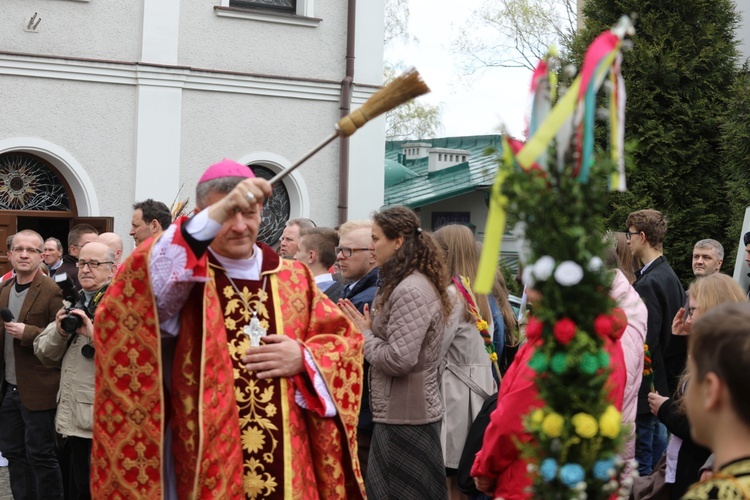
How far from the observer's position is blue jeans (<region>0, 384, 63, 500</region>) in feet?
23.6

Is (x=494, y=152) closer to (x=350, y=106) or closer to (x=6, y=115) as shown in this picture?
(x=6, y=115)

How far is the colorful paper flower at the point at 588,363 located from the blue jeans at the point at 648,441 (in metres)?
5.32

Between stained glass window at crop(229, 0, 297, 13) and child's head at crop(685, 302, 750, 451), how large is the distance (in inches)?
495

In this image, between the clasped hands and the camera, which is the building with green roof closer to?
the clasped hands

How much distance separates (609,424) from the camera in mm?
2596

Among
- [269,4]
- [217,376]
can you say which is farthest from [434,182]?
[217,376]

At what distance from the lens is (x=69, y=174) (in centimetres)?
1333

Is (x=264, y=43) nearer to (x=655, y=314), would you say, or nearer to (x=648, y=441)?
(x=655, y=314)

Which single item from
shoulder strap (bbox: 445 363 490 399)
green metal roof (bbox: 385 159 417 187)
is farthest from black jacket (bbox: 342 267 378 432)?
green metal roof (bbox: 385 159 417 187)

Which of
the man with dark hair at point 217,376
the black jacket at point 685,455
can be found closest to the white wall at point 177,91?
the man with dark hair at point 217,376

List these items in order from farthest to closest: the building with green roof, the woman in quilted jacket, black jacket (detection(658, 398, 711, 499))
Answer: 1. the building with green roof
2. the woman in quilted jacket
3. black jacket (detection(658, 398, 711, 499))

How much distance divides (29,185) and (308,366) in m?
10.0

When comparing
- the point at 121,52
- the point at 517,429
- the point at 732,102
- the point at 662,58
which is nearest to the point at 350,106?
the point at 121,52

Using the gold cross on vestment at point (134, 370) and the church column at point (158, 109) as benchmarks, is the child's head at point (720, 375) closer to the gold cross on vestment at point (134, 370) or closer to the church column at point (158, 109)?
the gold cross on vestment at point (134, 370)
